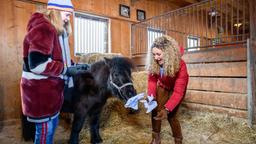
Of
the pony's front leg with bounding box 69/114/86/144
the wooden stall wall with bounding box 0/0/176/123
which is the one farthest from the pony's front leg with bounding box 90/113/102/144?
the wooden stall wall with bounding box 0/0/176/123

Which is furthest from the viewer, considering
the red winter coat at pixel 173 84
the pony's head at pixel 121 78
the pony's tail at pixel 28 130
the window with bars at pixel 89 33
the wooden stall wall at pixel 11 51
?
the window with bars at pixel 89 33

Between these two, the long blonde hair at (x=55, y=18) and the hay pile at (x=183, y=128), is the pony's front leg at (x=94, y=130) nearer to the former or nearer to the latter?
the hay pile at (x=183, y=128)

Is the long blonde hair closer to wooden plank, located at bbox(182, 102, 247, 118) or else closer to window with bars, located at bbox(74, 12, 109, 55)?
wooden plank, located at bbox(182, 102, 247, 118)

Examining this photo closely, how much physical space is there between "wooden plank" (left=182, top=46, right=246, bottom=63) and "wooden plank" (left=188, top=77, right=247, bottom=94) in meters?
0.27

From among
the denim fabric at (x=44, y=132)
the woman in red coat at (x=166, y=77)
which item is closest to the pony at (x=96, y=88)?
the woman in red coat at (x=166, y=77)

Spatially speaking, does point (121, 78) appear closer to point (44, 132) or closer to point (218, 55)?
point (44, 132)

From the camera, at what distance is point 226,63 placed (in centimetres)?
284

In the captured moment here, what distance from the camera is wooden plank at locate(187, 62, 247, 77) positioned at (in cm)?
269

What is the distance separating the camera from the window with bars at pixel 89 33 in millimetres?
4109

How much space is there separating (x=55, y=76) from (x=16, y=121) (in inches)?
95.1

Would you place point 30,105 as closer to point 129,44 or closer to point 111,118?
point 111,118

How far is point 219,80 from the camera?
9.59 feet

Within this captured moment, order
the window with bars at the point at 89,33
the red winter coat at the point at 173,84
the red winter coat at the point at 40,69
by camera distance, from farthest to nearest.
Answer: the window with bars at the point at 89,33, the red winter coat at the point at 173,84, the red winter coat at the point at 40,69

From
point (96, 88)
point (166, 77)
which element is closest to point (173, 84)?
point (166, 77)
